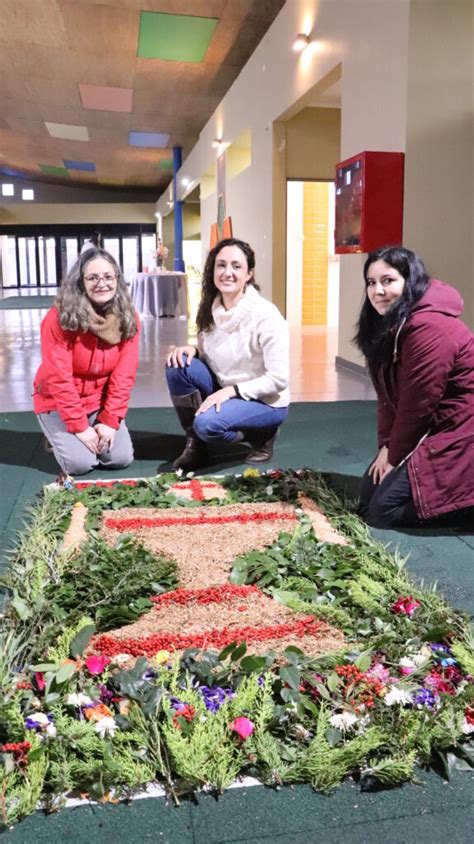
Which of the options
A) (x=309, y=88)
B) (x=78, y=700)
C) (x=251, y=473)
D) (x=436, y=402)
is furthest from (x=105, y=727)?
(x=309, y=88)

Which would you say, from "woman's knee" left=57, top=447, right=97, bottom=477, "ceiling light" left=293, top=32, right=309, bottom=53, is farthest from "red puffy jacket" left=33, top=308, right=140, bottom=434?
"ceiling light" left=293, top=32, right=309, bottom=53

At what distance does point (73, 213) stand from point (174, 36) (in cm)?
1813

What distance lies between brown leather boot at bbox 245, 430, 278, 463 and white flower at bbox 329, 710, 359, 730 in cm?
207

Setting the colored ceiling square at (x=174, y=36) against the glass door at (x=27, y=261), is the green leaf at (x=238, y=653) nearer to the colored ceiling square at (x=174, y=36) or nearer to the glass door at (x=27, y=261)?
the colored ceiling square at (x=174, y=36)

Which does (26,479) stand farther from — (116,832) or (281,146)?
(281,146)

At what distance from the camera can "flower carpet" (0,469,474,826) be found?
1.33 m

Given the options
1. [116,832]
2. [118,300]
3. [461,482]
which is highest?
[118,300]

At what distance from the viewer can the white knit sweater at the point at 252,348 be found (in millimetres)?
3283

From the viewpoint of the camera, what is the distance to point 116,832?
4.02 feet

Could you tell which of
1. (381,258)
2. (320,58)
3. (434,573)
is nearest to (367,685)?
(434,573)

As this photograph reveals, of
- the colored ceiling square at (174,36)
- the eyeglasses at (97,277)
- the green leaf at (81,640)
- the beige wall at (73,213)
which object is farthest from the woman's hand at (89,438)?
the beige wall at (73,213)

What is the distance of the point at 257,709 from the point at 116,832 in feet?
1.09

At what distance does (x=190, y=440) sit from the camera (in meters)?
3.42

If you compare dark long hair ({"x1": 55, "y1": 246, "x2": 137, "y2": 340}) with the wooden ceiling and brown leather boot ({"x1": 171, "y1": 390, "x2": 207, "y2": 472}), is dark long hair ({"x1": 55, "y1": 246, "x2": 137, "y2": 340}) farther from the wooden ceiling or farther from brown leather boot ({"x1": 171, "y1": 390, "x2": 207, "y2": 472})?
the wooden ceiling
